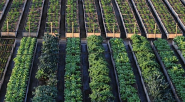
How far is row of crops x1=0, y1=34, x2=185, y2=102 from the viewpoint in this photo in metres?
19.2

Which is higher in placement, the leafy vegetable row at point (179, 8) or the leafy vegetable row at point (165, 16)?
the leafy vegetable row at point (179, 8)

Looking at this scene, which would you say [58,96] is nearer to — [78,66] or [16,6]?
[78,66]

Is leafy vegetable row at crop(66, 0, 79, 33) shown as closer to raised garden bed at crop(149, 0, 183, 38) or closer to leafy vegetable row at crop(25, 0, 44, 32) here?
leafy vegetable row at crop(25, 0, 44, 32)

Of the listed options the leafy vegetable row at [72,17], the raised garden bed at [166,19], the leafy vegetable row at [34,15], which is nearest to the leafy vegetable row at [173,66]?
the raised garden bed at [166,19]

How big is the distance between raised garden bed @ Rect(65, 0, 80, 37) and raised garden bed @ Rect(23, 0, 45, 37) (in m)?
2.86

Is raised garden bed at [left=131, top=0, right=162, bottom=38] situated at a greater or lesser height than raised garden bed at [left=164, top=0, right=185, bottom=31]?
lesser

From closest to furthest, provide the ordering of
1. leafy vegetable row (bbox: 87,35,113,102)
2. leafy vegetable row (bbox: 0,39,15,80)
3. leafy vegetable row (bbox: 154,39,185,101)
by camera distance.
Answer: leafy vegetable row (bbox: 87,35,113,102)
leafy vegetable row (bbox: 154,39,185,101)
leafy vegetable row (bbox: 0,39,15,80)

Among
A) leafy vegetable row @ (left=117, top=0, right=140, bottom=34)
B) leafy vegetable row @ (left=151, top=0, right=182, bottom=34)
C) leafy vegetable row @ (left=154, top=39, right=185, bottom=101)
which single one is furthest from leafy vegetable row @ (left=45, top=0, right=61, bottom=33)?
leafy vegetable row @ (left=151, top=0, right=182, bottom=34)

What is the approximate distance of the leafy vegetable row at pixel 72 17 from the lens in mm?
27328

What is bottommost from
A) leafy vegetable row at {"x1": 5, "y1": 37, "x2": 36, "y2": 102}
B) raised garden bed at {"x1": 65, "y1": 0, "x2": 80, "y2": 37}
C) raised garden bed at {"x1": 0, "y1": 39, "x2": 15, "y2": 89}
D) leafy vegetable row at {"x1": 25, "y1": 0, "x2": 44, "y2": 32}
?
raised garden bed at {"x1": 0, "y1": 39, "x2": 15, "y2": 89}

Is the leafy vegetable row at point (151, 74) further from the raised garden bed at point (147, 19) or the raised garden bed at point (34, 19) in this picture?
the raised garden bed at point (34, 19)

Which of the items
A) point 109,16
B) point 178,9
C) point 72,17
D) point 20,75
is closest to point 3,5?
point 72,17

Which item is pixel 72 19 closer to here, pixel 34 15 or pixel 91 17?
pixel 91 17

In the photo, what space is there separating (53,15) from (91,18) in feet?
13.2
